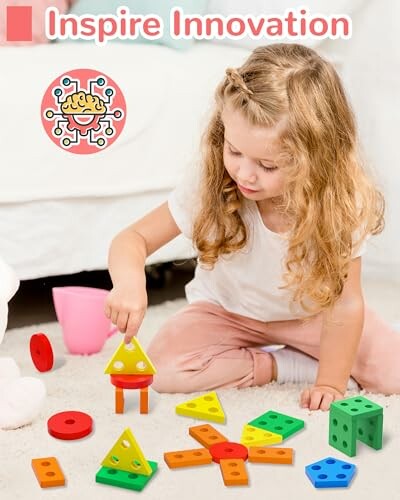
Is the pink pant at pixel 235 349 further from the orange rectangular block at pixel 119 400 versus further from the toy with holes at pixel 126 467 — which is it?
the toy with holes at pixel 126 467

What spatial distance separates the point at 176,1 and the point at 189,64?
0.16 metres

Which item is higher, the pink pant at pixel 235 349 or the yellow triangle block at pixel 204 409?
the pink pant at pixel 235 349

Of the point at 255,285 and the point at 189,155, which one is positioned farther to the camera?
the point at 189,155

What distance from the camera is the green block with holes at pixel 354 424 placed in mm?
1037

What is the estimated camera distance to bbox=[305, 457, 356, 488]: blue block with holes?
0.97m

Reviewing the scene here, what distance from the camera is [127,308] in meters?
1.07

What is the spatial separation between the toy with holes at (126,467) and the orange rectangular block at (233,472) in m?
0.07

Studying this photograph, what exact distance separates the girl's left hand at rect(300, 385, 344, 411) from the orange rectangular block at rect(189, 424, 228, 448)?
0.48 ft

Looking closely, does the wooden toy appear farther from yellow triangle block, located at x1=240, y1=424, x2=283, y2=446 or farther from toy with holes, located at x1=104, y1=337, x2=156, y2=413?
yellow triangle block, located at x1=240, y1=424, x2=283, y2=446

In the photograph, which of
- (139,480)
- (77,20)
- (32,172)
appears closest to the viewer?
(139,480)

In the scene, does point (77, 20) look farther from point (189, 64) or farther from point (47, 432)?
point (47, 432)

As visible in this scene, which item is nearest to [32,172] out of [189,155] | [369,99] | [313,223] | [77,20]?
[189,155]

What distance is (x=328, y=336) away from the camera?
46.8 inches

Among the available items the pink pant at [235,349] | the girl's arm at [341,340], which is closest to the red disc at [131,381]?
the pink pant at [235,349]
